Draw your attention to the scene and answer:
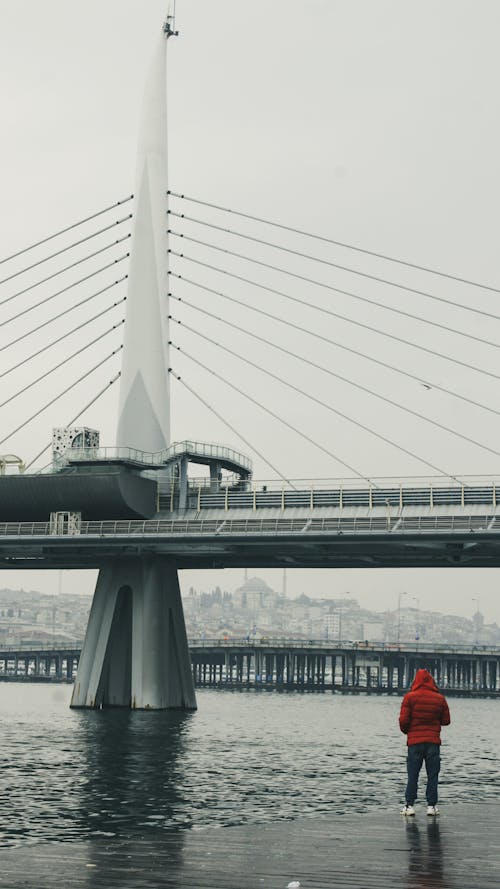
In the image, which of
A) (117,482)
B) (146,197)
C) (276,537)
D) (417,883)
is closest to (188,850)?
(417,883)

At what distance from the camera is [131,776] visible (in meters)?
36.8

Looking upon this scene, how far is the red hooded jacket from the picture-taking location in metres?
20.8

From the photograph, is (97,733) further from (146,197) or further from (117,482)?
(146,197)

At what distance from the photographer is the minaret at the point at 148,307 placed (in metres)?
85.1

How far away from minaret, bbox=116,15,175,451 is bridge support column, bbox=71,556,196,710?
378 inches

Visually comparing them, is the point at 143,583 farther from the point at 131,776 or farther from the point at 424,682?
the point at 424,682

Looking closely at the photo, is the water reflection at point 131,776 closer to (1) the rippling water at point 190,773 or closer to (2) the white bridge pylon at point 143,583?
(1) the rippling water at point 190,773

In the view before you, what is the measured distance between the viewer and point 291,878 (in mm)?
14734

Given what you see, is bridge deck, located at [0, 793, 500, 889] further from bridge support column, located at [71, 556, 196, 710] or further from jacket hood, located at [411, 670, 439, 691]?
bridge support column, located at [71, 556, 196, 710]

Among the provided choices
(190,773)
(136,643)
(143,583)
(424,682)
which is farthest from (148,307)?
(424,682)

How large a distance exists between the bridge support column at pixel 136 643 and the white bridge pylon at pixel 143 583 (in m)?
0.07

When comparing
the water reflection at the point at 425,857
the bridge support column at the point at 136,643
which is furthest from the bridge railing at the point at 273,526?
the water reflection at the point at 425,857

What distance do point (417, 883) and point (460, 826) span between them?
19.8 feet

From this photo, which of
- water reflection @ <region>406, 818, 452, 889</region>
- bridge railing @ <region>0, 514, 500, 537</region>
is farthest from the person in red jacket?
bridge railing @ <region>0, 514, 500, 537</region>
